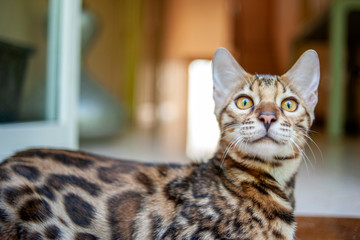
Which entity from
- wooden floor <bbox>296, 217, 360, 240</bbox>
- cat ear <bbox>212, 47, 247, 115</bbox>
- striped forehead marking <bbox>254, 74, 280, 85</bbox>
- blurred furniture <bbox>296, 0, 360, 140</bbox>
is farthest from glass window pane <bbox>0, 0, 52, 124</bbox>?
blurred furniture <bbox>296, 0, 360, 140</bbox>

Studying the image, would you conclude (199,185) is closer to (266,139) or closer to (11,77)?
(266,139)

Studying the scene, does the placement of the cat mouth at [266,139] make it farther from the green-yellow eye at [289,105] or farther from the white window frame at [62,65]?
the white window frame at [62,65]

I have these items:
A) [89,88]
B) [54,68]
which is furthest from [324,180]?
[89,88]

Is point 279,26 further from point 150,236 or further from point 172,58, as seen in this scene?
point 150,236

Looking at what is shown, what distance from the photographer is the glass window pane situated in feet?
5.26

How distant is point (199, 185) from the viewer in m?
1.01

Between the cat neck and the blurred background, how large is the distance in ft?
0.34

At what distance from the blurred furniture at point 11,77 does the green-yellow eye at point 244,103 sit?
1.01m

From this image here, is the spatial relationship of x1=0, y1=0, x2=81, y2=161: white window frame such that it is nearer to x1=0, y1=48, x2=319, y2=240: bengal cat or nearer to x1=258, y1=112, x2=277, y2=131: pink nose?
x1=0, y1=48, x2=319, y2=240: bengal cat

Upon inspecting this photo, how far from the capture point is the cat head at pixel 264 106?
961 millimetres

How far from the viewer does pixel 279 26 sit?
8531 mm

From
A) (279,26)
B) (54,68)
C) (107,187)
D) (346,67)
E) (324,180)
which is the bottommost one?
(324,180)

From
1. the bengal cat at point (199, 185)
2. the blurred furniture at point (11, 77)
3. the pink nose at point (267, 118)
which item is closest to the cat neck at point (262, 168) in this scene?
the bengal cat at point (199, 185)

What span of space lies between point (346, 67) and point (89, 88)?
2670mm
